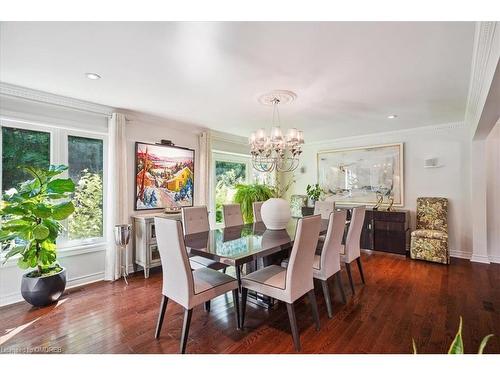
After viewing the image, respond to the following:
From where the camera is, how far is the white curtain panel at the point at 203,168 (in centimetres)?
464

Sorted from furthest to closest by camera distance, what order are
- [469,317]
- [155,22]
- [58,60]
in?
[469,317] → [58,60] → [155,22]

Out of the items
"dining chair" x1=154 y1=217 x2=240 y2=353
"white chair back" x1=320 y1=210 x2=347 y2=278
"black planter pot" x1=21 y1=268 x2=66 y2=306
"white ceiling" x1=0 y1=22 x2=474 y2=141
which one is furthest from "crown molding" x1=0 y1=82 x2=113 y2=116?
"white chair back" x1=320 y1=210 x2=347 y2=278

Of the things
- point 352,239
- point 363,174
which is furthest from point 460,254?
point 352,239

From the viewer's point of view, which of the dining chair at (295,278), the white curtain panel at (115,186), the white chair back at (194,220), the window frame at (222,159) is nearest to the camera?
the dining chair at (295,278)

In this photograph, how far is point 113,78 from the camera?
8.25 feet

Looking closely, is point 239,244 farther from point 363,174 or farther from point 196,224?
point 363,174

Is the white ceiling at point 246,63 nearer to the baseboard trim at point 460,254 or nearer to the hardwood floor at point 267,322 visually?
the hardwood floor at point 267,322

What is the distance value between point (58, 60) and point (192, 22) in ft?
4.56

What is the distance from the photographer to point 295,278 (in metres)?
2.02

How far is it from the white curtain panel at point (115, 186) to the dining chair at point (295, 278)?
7.25 ft

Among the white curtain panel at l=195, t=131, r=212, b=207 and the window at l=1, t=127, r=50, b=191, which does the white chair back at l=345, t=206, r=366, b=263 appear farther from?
the window at l=1, t=127, r=50, b=191

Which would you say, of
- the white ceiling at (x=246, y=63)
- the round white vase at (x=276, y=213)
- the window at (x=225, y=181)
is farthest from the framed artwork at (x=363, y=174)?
the round white vase at (x=276, y=213)
